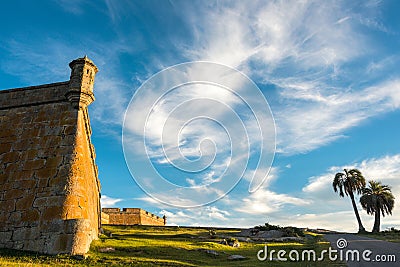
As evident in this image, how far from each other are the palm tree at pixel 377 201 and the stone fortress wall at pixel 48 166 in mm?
42720

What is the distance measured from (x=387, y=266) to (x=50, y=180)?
14662 mm

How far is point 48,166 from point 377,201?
153 ft

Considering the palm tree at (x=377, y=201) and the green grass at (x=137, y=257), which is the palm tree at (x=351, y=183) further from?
the green grass at (x=137, y=257)

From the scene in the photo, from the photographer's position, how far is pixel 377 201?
45719mm

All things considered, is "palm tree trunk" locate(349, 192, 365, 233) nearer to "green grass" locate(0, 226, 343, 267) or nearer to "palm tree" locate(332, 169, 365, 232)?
"palm tree" locate(332, 169, 365, 232)

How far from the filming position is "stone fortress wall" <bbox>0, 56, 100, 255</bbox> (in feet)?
43.4

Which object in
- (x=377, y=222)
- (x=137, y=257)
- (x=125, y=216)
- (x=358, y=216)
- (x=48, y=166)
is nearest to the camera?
(x=137, y=257)

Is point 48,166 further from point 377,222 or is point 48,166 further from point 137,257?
point 377,222

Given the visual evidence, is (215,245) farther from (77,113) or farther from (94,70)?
(94,70)

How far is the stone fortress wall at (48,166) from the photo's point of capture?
13.2 m

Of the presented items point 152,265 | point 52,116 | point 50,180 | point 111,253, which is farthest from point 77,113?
point 152,265

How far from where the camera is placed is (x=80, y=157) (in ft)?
50.2

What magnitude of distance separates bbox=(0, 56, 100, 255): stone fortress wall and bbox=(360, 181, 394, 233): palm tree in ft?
140

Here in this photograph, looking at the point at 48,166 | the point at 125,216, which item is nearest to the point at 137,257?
the point at 48,166
